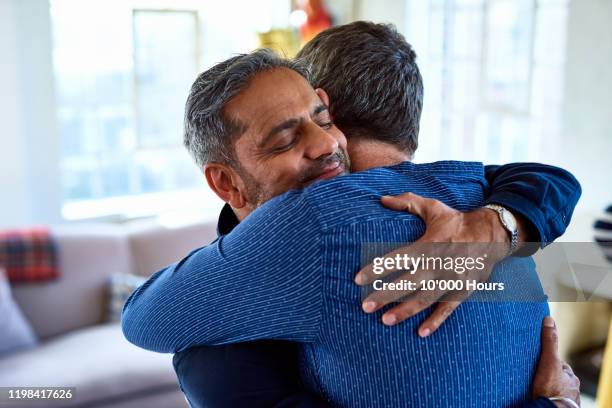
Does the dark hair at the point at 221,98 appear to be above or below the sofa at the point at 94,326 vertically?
above

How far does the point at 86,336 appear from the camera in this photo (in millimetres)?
3354

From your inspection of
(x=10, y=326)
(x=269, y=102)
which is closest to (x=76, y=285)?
(x=10, y=326)

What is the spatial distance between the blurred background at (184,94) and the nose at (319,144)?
2209mm

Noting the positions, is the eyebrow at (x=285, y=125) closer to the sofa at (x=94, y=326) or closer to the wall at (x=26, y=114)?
the sofa at (x=94, y=326)

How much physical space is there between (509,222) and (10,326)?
2.73 metres

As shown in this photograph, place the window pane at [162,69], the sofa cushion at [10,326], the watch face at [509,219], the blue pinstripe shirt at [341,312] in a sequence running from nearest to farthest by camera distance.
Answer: the blue pinstripe shirt at [341,312] < the watch face at [509,219] < the sofa cushion at [10,326] < the window pane at [162,69]

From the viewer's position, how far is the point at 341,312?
859mm

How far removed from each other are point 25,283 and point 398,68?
2.74 meters

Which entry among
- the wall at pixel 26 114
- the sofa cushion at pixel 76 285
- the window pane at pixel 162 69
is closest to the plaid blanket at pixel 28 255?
the sofa cushion at pixel 76 285

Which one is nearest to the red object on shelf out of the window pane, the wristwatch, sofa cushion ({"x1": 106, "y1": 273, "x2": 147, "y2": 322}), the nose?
the window pane

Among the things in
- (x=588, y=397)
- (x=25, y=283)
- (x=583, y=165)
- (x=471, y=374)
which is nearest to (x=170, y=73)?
(x=25, y=283)

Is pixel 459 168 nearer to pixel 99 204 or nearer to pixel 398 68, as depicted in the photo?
pixel 398 68

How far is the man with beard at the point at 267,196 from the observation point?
872mm

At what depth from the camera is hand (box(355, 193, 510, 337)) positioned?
34.0 inches
